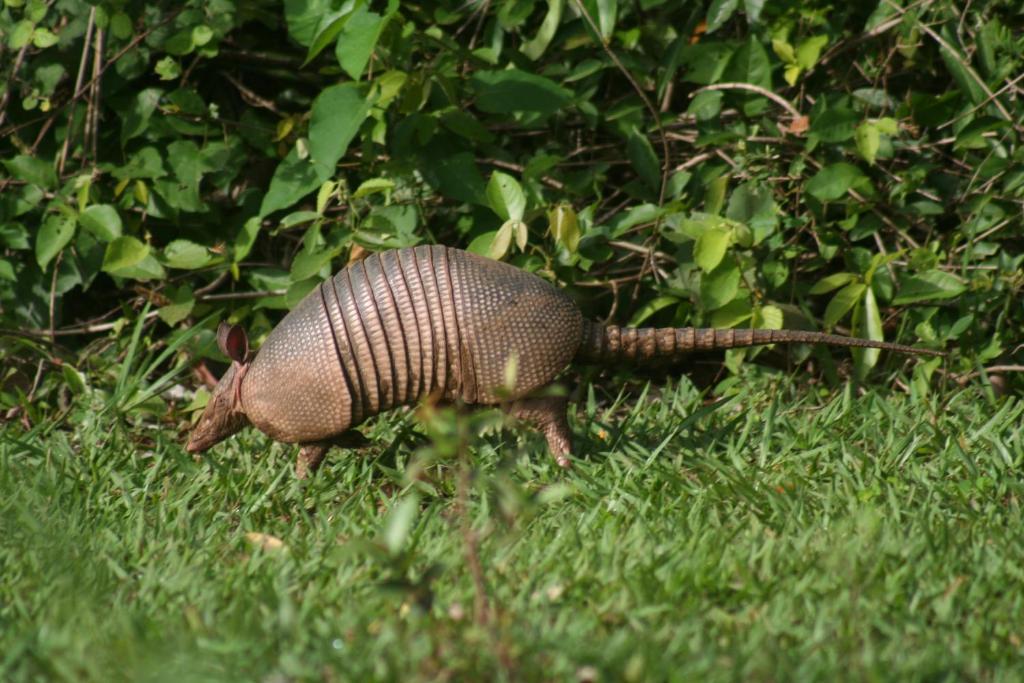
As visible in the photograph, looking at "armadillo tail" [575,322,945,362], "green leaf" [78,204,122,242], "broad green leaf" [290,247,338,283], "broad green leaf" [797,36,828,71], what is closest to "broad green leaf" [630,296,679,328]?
"armadillo tail" [575,322,945,362]

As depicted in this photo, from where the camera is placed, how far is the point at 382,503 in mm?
4137

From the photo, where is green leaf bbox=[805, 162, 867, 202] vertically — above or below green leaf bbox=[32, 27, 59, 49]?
below

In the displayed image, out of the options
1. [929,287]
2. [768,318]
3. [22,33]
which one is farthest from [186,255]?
[929,287]

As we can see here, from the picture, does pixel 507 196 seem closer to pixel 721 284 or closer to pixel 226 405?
pixel 721 284

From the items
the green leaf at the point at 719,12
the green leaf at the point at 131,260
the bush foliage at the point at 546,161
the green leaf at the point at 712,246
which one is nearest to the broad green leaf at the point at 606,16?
the bush foliage at the point at 546,161

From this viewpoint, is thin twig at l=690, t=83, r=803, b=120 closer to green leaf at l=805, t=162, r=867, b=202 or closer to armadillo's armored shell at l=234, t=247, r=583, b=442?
green leaf at l=805, t=162, r=867, b=202

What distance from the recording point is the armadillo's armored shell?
4.06 m

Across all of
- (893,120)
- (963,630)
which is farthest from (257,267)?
(963,630)

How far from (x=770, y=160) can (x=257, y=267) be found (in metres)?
2.25

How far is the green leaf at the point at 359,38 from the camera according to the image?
14.8 ft

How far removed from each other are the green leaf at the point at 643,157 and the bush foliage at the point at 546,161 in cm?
1

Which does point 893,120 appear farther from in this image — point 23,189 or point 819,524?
point 23,189

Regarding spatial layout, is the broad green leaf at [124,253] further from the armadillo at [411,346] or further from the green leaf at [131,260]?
the armadillo at [411,346]

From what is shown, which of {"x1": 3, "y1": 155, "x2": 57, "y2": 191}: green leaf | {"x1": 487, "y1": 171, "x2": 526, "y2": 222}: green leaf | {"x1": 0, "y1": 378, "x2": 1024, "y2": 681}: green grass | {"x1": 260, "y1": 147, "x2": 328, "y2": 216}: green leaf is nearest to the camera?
{"x1": 0, "y1": 378, "x2": 1024, "y2": 681}: green grass
